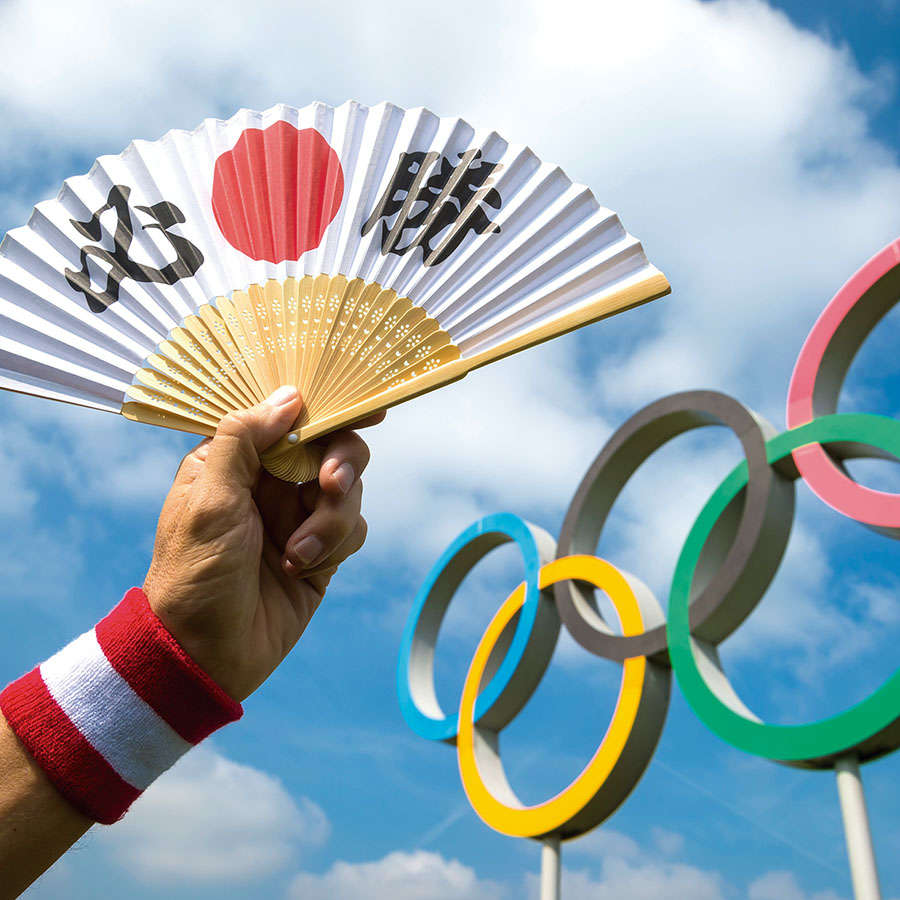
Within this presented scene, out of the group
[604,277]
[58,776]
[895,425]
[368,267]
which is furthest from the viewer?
[895,425]

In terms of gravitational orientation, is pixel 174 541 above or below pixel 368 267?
below

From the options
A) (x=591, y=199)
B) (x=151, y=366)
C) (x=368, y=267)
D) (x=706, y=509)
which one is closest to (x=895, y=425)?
(x=706, y=509)

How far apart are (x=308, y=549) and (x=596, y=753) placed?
383cm

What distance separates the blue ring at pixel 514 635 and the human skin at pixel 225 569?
4.24 meters

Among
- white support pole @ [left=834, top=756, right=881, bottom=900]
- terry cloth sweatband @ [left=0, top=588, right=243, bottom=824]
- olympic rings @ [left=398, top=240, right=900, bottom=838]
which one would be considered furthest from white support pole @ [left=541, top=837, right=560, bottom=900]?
terry cloth sweatband @ [left=0, top=588, right=243, bottom=824]

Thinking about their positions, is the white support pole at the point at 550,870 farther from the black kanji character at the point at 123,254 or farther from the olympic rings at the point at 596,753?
the black kanji character at the point at 123,254

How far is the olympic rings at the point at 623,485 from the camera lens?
186 inches

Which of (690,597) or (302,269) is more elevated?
(302,269)

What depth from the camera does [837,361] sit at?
4.76 metres

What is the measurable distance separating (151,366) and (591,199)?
2.96 feet

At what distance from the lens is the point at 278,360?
1740 mm

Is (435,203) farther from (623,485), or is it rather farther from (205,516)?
(623,485)

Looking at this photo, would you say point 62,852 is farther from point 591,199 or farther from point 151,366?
point 591,199

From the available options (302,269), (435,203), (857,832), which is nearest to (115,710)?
(302,269)
